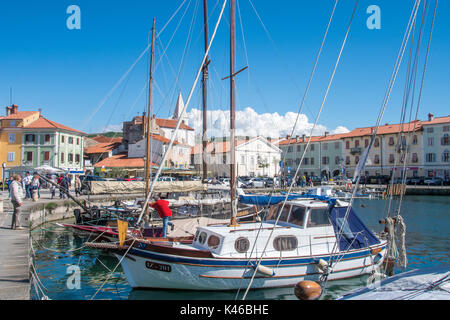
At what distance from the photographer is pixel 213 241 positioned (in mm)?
10977

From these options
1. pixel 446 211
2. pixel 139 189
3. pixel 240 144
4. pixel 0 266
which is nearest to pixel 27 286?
pixel 0 266

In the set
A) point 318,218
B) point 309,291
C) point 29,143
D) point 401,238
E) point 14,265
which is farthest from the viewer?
point 29,143

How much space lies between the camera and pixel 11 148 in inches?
2224

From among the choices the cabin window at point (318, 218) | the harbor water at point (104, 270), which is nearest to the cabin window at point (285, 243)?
the cabin window at point (318, 218)

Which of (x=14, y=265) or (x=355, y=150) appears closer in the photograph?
(x=14, y=265)

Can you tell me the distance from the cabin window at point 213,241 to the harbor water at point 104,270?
1406 millimetres

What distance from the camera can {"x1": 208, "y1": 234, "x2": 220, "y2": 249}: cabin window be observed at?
10.8 metres

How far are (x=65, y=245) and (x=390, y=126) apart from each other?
7065 cm

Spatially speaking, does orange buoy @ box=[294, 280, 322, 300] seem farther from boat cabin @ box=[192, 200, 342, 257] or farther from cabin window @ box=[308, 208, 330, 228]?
cabin window @ box=[308, 208, 330, 228]

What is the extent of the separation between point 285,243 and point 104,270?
289 inches

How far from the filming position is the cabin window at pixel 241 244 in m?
10.7

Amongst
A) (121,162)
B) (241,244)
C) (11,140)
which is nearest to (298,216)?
(241,244)

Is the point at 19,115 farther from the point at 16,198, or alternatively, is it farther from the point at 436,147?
the point at 436,147
